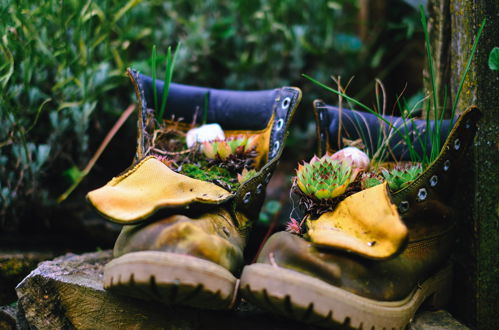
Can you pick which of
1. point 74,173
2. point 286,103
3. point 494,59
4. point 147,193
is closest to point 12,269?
point 74,173

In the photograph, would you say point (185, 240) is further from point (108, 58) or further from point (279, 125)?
point (108, 58)

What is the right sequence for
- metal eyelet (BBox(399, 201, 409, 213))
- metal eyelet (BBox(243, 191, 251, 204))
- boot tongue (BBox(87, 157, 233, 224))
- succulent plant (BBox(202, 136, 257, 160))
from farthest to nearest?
1. succulent plant (BBox(202, 136, 257, 160))
2. metal eyelet (BBox(243, 191, 251, 204))
3. metal eyelet (BBox(399, 201, 409, 213))
4. boot tongue (BBox(87, 157, 233, 224))

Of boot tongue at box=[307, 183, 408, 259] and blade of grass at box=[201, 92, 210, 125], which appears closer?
boot tongue at box=[307, 183, 408, 259]

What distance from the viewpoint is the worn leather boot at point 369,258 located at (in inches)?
41.1

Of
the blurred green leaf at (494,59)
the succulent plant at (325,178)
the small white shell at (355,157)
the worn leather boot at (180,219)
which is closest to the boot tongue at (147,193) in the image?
the worn leather boot at (180,219)

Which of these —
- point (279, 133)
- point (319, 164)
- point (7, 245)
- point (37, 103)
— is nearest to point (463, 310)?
point (319, 164)

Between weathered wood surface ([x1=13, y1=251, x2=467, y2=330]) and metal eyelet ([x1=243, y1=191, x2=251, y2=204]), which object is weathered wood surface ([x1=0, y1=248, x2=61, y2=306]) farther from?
metal eyelet ([x1=243, y1=191, x2=251, y2=204])

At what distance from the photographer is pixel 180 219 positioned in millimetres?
1164

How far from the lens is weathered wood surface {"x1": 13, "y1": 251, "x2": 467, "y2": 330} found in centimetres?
126

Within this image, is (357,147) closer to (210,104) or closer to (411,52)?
(210,104)

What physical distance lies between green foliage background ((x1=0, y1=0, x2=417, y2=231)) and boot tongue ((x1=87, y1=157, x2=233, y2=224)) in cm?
71

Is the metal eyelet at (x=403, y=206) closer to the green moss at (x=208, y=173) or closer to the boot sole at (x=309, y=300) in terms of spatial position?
the boot sole at (x=309, y=300)

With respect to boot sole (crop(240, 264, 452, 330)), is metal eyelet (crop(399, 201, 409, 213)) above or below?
above

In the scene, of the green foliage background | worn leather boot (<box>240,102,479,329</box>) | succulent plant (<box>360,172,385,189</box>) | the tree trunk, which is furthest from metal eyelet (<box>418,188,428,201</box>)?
the green foliage background
